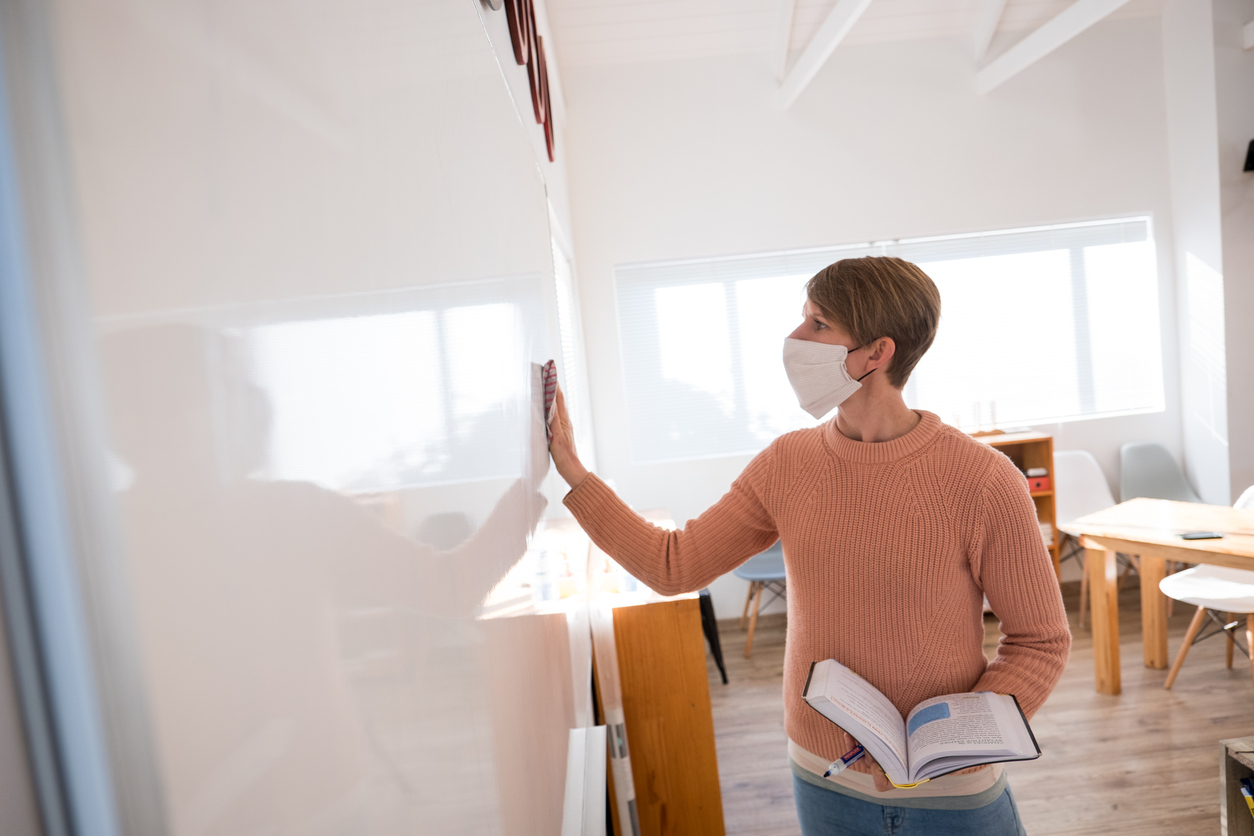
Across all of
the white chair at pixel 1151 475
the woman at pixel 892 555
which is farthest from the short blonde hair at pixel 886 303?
the white chair at pixel 1151 475

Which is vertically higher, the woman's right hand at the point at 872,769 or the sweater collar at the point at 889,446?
the sweater collar at the point at 889,446

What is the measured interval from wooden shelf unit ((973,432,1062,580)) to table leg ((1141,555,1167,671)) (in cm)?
67

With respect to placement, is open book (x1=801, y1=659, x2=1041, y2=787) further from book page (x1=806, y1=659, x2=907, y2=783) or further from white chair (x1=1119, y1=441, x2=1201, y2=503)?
white chair (x1=1119, y1=441, x2=1201, y2=503)

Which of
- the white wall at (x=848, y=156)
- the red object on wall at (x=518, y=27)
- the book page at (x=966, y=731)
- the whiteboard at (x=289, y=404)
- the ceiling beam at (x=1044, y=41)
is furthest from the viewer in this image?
the white wall at (x=848, y=156)

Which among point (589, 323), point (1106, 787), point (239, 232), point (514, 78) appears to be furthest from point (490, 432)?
point (589, 323)

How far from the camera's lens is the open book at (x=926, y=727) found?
0.95m

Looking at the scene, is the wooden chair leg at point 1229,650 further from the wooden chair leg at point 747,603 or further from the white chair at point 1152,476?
the wooden chair leg at point 747,603

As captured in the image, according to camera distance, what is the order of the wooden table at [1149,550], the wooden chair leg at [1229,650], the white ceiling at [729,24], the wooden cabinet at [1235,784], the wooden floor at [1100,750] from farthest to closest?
the white ceiling at [729,24]
the wooden chair leg at [1229,650]
the wooden table at [1149,550]
the wooden floor at [1100,750]
the wooden cabinet at [1235,784]

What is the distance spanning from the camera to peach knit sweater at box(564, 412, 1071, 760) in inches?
44.0

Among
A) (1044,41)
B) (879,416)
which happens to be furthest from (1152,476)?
(879,416)

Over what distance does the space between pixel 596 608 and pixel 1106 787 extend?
1.85 metres

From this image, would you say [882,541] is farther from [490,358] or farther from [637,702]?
[637,702]

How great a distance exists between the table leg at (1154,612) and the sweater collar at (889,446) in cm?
283

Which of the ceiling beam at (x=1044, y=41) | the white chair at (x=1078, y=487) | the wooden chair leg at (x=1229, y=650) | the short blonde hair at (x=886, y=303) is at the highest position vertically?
the ceiling beam at (x=1044, y=41)
